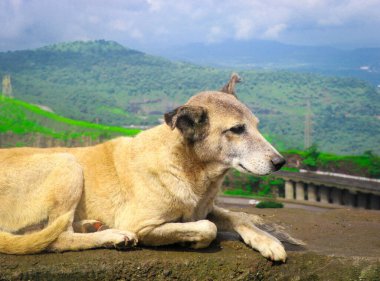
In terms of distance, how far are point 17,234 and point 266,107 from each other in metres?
152

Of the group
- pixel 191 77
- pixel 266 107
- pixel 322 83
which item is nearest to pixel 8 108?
pixel 266 107

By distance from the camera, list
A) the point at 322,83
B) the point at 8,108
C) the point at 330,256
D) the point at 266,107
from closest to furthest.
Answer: the point at 330,256
the point at 8,108
the point at 266,107
the point at 322,83

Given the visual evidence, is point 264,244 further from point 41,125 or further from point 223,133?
point 41,125

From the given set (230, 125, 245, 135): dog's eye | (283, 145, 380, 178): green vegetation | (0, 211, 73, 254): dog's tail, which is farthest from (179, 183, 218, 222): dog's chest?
(283, 145, 380, 178): green vegetation

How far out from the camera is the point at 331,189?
56406 millimetres

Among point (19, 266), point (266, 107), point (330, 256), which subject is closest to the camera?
point (19, 266)

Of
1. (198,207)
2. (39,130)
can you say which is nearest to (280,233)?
(198,207)

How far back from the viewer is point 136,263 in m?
8.48

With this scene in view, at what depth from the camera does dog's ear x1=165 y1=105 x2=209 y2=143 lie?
8508 millimetres

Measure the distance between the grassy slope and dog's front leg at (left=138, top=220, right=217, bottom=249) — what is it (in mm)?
76294

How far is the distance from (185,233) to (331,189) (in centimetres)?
5024

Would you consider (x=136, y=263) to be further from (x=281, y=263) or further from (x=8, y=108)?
(x=8, y=108)

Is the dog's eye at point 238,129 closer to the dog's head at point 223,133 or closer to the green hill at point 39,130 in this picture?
the dog's head at point 223,133

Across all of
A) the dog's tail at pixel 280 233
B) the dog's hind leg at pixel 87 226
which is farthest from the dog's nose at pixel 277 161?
the dog's hind leg at pixel 87 226
